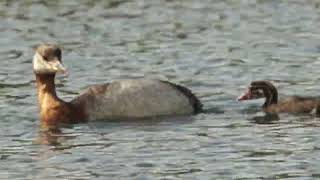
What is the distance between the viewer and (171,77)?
18.7m

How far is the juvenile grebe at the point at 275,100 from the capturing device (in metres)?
16.4

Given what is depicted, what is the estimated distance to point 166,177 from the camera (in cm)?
1289

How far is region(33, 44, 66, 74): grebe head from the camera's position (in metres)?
16.5

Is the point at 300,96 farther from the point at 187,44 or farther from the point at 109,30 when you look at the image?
the point at 109,30

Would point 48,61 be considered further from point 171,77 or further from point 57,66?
point 171,77

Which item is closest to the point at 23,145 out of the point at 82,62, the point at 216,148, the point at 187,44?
the point at 216,148

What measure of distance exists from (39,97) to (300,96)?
2800 millimetres

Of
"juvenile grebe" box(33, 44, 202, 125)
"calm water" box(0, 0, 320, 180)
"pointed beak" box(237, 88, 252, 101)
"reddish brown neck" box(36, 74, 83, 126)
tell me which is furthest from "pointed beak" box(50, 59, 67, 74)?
"pointed beak" box(237, 88, 252, 101)

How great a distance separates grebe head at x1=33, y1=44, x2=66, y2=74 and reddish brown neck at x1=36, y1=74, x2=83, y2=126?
0.35ft

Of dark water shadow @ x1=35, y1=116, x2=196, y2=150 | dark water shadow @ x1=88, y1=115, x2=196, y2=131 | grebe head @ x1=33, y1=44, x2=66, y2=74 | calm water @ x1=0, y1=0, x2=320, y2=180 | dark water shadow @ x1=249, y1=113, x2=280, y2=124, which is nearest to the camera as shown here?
calm water @ x1=0, y1=0, x2=320, y2=180

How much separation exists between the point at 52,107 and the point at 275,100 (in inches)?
95.2

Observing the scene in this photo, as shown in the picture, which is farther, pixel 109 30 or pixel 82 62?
pixel 109 30

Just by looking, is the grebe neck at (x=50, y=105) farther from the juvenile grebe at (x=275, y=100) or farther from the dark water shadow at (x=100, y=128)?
the juvenile grebe at (x=275, y=100)

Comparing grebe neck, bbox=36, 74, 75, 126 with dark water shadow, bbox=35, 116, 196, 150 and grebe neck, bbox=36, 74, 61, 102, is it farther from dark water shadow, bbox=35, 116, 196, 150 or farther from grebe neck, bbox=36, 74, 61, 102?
dark water shadow, bbox=35, 116, 196, 150
